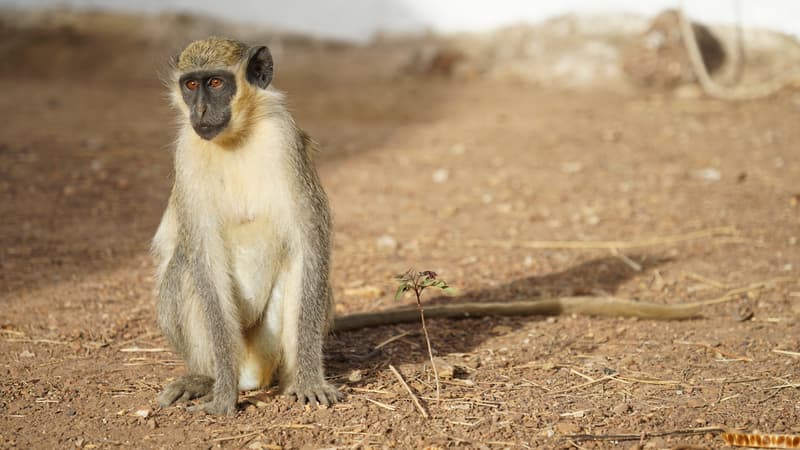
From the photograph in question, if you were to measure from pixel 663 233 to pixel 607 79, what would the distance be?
5.31 metres

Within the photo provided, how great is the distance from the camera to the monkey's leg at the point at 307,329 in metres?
4.25

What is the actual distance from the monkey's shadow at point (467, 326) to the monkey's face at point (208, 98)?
1.40m

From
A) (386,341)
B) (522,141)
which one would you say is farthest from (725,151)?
(386,341)

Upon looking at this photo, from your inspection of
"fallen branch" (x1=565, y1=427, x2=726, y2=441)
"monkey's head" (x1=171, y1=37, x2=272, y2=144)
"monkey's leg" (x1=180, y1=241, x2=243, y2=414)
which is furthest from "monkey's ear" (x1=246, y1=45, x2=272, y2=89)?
"fallen branch" (x1=565, y1=427, x2=726, y2=441)

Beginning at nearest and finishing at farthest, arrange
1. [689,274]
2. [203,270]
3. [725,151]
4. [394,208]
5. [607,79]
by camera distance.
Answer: [203,270], [689,274], [394,208], [725,151], [607,79]

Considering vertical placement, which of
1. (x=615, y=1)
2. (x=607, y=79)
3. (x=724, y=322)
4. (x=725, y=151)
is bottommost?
(x=724, y=322)

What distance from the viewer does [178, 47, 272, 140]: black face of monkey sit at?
4.11 m

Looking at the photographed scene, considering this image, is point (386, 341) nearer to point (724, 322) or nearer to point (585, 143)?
point (724, 322)

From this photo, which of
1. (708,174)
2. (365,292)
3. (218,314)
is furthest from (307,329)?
(708,174)

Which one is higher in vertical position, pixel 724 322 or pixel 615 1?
pixel 615 1

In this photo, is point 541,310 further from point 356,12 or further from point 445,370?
point 356,12

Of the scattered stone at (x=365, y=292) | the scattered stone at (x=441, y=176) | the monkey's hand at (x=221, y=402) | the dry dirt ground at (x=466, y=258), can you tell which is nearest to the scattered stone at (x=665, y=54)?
the dry dirt ground at (x=466, y=258)

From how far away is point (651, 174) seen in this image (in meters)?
8.62

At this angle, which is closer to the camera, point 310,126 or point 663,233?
point 663,233
